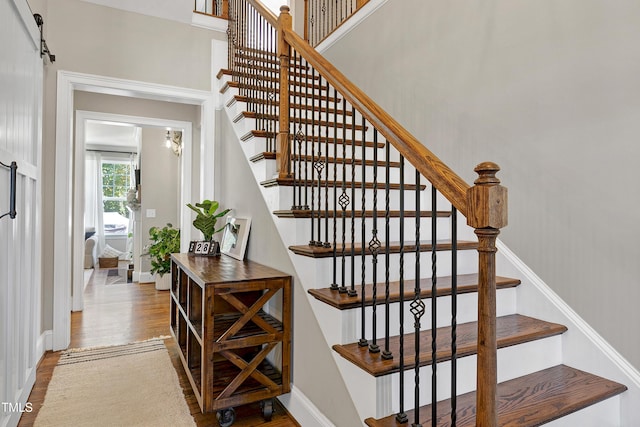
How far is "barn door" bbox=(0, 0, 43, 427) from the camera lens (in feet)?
5.27

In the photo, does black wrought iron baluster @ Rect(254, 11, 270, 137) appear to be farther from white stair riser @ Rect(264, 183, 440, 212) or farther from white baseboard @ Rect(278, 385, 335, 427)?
white baseboard @ Rect(278, 385, 335, 427)

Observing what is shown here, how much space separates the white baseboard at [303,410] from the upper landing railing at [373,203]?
1.71 ft

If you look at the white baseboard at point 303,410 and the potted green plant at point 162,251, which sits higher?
the potted green plant at point 162,251

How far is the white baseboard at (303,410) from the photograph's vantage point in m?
1.83

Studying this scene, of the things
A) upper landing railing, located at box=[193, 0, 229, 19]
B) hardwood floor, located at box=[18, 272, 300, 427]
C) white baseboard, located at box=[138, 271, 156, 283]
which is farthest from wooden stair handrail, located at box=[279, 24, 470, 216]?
white baseboard, located at box=[138, 271, 156, 283]

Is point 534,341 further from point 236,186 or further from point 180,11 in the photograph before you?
point 180,11

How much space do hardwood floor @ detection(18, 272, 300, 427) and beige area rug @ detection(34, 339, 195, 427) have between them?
2.3 inches

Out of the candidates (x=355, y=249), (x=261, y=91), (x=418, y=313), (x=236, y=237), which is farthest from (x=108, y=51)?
(x=418, y=313)

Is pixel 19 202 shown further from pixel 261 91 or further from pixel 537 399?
pixel 537 399

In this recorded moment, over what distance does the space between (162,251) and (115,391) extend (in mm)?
→ 2899

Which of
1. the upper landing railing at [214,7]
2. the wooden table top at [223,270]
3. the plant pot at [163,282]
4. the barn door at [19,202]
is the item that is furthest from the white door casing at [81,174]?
the barn door at [19,202]

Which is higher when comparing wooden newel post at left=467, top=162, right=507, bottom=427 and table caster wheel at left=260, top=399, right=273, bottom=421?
wooden newel post at left=467, top=162, right=507, bottom=427

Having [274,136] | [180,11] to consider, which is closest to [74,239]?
[180,11]

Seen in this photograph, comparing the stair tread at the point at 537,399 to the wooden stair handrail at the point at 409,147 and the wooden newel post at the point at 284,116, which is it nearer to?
the wooden stair handrail at the point at 409,147
